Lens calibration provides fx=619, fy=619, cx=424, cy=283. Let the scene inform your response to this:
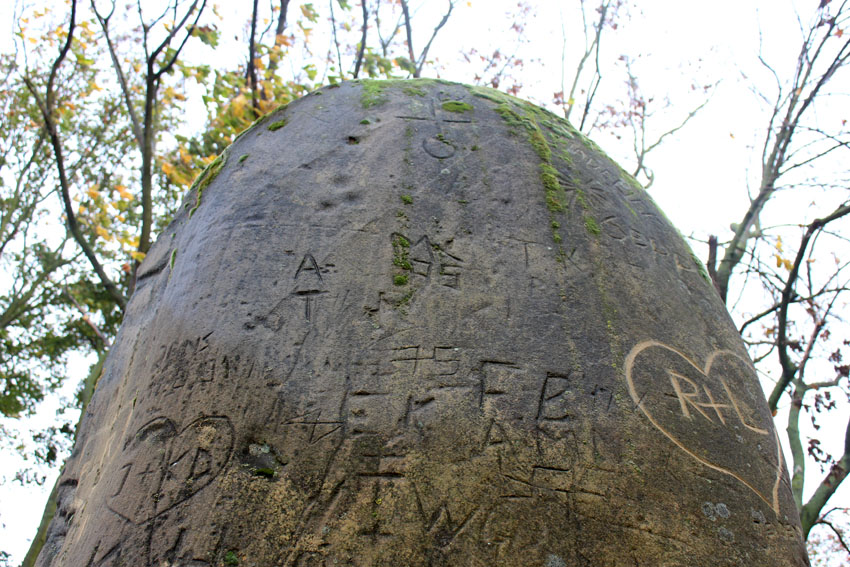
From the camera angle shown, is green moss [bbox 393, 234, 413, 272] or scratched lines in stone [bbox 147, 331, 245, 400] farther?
green moss [bbox 393, 234, 413, 272]

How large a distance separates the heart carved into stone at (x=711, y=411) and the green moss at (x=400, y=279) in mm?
799

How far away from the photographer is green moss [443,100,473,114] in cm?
289

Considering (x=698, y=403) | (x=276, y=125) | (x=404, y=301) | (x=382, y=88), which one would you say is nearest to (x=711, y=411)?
(x=698, y=403)

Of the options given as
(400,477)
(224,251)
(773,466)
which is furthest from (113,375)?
(773,466)

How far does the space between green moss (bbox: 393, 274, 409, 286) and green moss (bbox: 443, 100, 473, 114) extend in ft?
3.49

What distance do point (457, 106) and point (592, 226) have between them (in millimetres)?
902

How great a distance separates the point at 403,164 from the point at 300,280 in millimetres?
717

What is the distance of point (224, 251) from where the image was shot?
7.54ft

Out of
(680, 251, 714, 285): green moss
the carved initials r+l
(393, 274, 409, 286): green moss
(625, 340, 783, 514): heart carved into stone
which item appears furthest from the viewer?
(680, 251, 714, 285): green moss

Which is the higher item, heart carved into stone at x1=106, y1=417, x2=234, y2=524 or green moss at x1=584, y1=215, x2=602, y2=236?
green moss at x1=584, y1=215, x2=602, y2=236

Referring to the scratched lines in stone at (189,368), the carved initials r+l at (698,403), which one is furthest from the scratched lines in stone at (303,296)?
the carved initials r+l at (698,403)

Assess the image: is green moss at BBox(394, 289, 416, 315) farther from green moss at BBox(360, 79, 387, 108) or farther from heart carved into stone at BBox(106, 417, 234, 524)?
green moss at BBox(360, 79, 387, 108)

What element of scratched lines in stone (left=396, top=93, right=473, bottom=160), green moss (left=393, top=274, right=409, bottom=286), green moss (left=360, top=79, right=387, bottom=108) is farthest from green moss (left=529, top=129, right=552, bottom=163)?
green moss (left=393, top=274, right=409, bottom=286)

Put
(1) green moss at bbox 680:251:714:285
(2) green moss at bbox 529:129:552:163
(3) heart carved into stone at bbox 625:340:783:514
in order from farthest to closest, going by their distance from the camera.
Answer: (2) green moss at bbox 529:129:552:163 < (1) green moss at bbox 680:251:714:285 < (3) heart carved into stone at bbox 625:340:783:514
